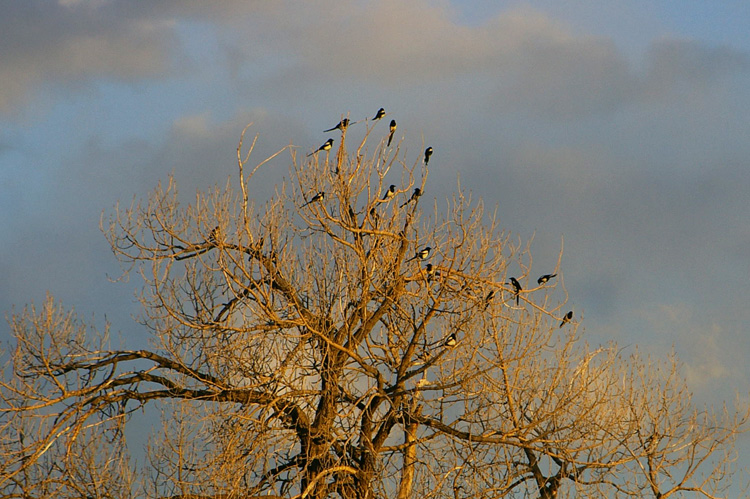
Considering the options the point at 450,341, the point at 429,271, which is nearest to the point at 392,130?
the point at 429,271

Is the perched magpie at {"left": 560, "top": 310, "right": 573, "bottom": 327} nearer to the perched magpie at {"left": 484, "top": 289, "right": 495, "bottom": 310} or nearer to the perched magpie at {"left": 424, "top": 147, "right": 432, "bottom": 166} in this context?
the perched magpie at {"left": 484, "top": 289, "right": 495, "bottom": 310}

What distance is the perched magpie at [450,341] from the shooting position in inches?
435

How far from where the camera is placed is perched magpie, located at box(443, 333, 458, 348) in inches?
435

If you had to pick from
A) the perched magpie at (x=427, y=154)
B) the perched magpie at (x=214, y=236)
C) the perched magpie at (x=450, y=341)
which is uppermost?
the perched magpie at (x=427, y=154)

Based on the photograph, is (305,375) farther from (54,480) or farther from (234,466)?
(54,480)

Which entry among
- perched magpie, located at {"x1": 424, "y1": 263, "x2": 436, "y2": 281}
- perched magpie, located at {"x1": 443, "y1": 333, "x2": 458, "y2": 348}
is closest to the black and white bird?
perched magpie, located at {"x1": 424, "y1": 263, "x2": 436, "y2": 281}

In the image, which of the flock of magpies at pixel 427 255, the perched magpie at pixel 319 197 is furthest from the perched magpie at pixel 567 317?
the perched magpie at pixel 319 197

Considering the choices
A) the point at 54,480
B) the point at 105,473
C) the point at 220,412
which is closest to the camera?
the point at 220,412

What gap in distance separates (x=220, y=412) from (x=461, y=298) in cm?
346

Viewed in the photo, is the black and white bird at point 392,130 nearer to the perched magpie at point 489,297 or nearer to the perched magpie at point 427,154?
the perched magpie at point 427,154

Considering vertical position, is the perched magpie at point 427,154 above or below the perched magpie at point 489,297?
above

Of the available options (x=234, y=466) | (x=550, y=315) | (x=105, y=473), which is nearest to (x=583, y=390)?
(x=550, y=315)

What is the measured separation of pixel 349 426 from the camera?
10.5 meters

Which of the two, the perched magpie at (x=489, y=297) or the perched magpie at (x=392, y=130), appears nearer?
the perched magpie at (x=489, y=297)
